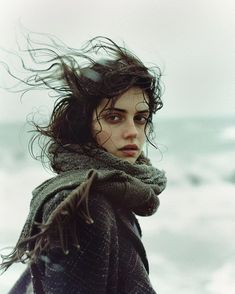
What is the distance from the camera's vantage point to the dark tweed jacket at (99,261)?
1.87 metres

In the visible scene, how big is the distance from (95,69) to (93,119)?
189mm

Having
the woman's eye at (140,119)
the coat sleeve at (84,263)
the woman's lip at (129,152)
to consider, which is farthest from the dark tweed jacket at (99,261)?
the woman's eye at (140,119)

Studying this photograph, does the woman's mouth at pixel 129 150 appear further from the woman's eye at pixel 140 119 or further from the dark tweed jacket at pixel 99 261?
the dark tweed jacket at pixel 99 261

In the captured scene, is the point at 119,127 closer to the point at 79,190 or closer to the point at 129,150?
the point at 129,150

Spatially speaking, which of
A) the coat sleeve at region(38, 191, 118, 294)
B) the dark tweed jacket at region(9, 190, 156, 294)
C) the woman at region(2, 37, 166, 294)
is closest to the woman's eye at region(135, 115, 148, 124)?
the woman at region(2, 37, 166, 294)

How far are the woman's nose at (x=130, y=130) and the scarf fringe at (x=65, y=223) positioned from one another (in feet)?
1.09

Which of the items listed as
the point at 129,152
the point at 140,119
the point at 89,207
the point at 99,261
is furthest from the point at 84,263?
the point at 140,119

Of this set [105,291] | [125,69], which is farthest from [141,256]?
[125,69]

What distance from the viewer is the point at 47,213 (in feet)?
6.40

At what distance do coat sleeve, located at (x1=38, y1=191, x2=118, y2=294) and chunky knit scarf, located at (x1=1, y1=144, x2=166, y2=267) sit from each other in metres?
0.04

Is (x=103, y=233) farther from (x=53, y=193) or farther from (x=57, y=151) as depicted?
(x=57, y=151)

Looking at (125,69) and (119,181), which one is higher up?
(125,69)

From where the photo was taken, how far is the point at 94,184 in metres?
1.91

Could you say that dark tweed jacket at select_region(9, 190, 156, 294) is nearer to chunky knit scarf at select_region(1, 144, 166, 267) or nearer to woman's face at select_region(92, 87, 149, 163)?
chunky knit scarf at select_region(1, 144, 166, 267)
